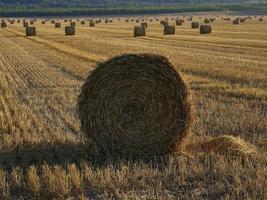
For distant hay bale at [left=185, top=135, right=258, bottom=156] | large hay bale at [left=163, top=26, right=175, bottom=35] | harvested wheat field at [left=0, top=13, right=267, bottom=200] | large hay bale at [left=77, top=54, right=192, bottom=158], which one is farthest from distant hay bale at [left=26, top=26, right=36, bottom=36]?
distant hay bale at [left=185, top=135, right=258, bottom=156]

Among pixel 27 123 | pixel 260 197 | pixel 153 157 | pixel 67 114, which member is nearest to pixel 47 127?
pixel 27 123

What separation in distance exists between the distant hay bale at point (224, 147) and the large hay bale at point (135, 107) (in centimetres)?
46

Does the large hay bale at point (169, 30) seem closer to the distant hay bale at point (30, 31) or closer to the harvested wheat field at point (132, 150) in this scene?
the distant hay bale at point (30, 31)

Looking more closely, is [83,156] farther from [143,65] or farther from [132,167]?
[143,65]

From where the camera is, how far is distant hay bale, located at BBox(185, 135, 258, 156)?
8.20 metres

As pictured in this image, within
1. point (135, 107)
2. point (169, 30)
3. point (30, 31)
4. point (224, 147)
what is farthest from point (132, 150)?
point (30, 31)

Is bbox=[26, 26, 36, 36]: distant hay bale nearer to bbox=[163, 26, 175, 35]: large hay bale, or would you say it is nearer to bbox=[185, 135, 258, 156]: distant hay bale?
bbox=[163, 26, 175, 35]: large hay bale

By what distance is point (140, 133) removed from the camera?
8320mm

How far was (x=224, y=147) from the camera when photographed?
8.37 m

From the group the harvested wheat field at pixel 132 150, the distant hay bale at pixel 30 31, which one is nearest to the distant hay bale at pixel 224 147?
the harvested wheat field at pixel 132 150

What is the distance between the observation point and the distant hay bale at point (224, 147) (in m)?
8.20

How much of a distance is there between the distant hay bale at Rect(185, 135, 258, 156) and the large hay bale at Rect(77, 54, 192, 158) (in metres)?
0.46

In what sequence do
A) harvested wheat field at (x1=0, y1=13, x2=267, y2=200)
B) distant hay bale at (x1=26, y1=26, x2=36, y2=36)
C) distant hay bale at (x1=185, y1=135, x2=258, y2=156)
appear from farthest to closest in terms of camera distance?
distant hay bale at (x1=26, y1=26, x2=36, y2=36) < distant hay bale at (x1=185, y1=135, x2=258, y2=156) < harvested wheat field at (x1=0, y1=13, x2=267, y2=200)

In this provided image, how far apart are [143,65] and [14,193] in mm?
2798
